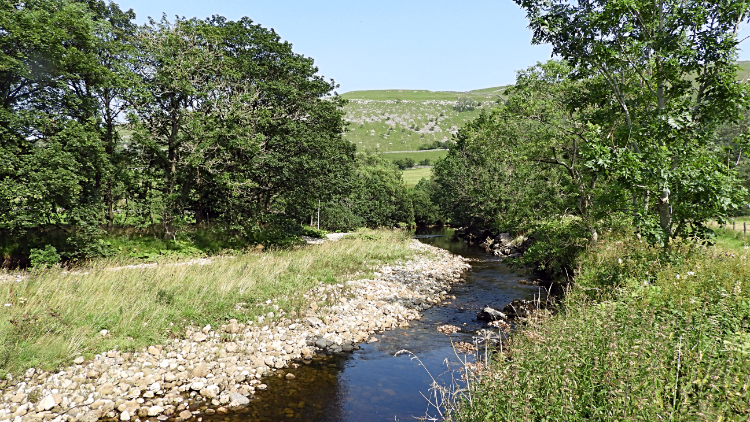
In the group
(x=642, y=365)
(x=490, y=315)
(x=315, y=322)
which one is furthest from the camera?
(x=490, y=315)

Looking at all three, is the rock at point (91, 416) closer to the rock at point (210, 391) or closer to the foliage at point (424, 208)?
the rock at point (210, 391)

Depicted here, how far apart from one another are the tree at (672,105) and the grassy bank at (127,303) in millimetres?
11069

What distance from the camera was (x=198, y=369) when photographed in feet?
32.0

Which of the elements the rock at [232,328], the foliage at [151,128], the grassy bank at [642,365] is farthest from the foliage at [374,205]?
the grassy bank at [642,365]

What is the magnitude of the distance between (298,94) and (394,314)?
17.9 meters

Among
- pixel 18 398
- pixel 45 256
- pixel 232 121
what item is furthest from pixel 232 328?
pixel 232 121

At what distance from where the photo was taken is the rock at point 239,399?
8.79 metres

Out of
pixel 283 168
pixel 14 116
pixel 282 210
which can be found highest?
pixel 14 116

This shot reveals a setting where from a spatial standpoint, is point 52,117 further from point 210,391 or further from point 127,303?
point 210,391

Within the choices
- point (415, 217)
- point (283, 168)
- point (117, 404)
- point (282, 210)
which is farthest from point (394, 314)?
point (415, 217)

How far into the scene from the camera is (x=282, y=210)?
30094 mm

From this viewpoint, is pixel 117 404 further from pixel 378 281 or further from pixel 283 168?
pixel 283 168

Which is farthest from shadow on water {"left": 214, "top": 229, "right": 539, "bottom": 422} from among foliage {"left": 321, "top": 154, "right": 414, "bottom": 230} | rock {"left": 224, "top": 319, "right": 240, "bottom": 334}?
foliage {"left": 321, "top": 154, "right": 414, "bottom": 230}

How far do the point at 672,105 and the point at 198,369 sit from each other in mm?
13044
